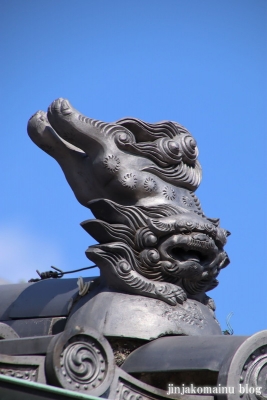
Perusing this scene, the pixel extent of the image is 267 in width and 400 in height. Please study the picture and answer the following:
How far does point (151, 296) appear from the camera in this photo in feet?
22.0

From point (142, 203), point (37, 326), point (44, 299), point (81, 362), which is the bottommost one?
point (81, 362)

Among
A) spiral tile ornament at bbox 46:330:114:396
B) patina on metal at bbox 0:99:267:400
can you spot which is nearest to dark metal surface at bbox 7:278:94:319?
patina on metal at bbox 0:99:267:400

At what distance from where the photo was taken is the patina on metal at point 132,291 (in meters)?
5.77

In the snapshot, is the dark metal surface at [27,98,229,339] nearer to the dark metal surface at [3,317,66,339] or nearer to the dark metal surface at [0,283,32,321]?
the dark metal surface at [3,317,66,339]

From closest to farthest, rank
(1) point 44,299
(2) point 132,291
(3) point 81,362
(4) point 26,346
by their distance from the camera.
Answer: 1. (3) point 81,362
2. (4) point 26,346
3. (2) point 132,291
4. (1) point 44,299

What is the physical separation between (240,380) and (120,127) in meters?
2.28

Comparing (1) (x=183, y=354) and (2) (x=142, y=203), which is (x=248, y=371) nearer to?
(1) (x=183, y=354)

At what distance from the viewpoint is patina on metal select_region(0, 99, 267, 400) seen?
577 centimetres

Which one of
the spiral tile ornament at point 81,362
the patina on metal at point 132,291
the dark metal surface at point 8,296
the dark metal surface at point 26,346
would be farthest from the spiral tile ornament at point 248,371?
the dark metal surface at point 8,296

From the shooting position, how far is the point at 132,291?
667 cm

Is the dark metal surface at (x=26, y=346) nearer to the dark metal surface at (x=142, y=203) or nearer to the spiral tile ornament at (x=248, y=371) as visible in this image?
the dark metal surface at (x=142, y=203)

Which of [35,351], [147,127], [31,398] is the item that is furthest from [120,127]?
[31,398]

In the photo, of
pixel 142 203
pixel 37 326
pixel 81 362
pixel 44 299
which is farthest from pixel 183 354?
pixel 44 299

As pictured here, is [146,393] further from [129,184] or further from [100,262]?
[129,184]
